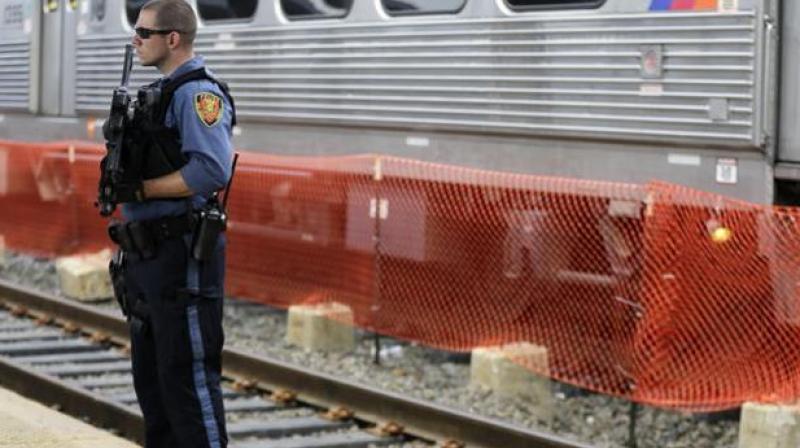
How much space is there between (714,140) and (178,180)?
385 centimetres

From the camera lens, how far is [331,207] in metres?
10.1

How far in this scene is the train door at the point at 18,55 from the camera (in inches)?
564

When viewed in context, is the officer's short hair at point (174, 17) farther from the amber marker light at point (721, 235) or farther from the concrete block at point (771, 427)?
the amber marker light at point (721, 235)

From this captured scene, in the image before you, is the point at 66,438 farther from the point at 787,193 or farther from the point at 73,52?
the point at 73,52

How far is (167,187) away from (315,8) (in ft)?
19.3

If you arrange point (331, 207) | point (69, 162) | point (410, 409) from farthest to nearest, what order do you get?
1. point (69, 162)
2. point (331, 207)
3. point (410, 409)

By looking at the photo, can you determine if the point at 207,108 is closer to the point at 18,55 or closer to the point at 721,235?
the point at 721,235

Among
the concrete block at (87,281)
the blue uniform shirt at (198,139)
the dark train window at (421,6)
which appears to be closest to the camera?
the blue uniform shirt at (198,139)

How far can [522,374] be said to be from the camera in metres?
8.16

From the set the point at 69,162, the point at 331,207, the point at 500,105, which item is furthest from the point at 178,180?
the point at 69,162

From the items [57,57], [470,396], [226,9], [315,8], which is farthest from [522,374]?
[57,57]

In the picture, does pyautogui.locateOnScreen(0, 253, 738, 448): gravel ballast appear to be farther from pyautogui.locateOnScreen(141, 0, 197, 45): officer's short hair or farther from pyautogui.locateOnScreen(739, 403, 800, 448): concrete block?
pyautogui.locateOnScreen(141, 0, 197, 45): officer's short hair

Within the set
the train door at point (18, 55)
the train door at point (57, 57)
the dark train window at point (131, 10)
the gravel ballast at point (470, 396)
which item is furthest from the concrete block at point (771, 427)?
the train door at point (18, 55)

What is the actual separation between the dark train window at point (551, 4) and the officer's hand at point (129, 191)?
4183mm
